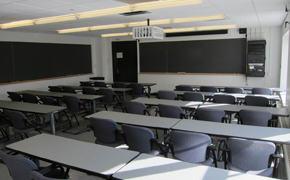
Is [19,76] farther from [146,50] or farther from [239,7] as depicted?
[239,7]

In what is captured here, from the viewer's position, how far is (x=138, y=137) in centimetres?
295

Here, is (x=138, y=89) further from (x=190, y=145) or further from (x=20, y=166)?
(x=20, y=166)

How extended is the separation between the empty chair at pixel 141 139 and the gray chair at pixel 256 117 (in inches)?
65.7

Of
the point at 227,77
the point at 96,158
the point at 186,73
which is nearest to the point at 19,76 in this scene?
the point at 186,73

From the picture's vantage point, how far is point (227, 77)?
29.9ft

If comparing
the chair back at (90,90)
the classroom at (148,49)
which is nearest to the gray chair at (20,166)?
the classroom at (148,49)

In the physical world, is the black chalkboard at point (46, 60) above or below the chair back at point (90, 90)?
above

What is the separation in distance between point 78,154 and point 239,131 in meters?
2.02

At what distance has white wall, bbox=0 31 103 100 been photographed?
771 centimetres

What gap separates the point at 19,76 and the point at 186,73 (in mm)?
6570

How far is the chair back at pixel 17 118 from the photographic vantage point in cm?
407

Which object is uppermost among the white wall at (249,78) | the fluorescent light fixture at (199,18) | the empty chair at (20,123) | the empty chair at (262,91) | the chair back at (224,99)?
the fluorescent light fixture at (199,18)

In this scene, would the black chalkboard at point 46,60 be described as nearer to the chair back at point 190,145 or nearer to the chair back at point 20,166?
the chair back at point 20,166

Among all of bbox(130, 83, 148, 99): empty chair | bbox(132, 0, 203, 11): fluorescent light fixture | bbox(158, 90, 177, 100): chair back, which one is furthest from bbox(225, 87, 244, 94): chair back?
bbox(132, 0, 203, 11): fluorescent light fixture
